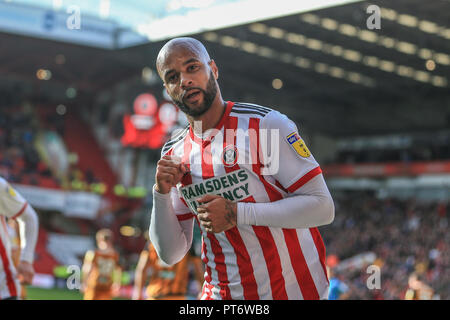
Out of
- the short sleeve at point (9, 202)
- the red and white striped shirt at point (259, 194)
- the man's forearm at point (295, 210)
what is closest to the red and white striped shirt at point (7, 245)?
the short sleeve at point (9, 202)

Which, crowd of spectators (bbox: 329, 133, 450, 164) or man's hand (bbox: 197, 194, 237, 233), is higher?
crowd of spectators (bbox: 329, 133, 450, 164)

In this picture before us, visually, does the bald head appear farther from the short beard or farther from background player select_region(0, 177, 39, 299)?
background player select_region(0, 177, 39, 299)

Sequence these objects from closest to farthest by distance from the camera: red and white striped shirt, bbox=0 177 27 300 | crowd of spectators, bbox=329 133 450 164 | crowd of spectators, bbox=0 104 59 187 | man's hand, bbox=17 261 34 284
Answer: red and white striped shirt, bbox=0 177 27 300 → man's hand, bbox=17 261 34 284 → crowd of spectators, bbox=0 104 59 187 → crowd of spectators, bbox=329 133 450 164

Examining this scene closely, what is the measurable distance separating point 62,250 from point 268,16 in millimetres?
15120

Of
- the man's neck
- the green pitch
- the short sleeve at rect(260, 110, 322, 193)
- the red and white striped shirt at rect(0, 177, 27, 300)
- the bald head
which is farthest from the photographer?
the green pitch

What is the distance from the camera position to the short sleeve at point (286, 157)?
271 cm

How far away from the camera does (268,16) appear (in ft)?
67.1

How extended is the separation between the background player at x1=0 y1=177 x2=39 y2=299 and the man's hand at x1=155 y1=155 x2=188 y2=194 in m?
2.31

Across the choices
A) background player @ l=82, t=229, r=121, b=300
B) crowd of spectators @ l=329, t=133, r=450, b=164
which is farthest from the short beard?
crowd of spectators @ l=329, t=133, r=450, b=164

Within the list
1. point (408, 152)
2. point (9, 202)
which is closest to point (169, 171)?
point (9, 202)

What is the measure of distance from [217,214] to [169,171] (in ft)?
1.18

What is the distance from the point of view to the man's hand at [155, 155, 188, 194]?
9.16 feet

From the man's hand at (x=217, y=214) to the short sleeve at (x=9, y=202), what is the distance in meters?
2.69

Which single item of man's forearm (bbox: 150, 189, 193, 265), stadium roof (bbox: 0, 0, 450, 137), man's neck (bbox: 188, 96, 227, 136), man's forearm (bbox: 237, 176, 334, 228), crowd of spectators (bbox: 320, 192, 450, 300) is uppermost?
stadium roof (bbox: 0, 0, 450, 137)
